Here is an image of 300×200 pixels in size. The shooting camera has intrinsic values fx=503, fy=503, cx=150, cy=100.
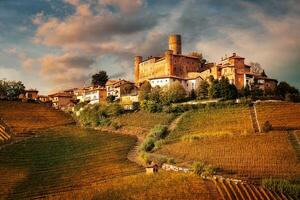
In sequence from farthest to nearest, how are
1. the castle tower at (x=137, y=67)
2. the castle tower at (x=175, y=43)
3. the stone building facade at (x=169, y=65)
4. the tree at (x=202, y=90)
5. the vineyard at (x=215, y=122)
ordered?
the castle tower at (x=137, y=67)
the castle tower at (x=175, y=43)
the stone building facade at (x=169, y=65)
the tree at (x=202, y=90)
the vineyard at (x=215, y=122)

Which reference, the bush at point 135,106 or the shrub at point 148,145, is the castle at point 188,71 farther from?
the shrub at point 148,145

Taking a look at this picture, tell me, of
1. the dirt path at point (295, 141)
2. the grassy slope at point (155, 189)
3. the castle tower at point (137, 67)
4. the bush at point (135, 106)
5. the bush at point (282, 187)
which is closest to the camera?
the grassy slope at point (155, 189)

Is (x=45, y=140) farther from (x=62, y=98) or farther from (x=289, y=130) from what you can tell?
(x=62, y=98)

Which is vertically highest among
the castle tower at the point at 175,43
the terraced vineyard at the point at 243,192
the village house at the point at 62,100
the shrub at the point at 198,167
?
the castle tower at the point at 175,43

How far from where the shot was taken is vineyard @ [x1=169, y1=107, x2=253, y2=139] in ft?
218

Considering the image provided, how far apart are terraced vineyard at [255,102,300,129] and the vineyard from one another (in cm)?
207

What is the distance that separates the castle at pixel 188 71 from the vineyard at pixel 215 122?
11.1 meters

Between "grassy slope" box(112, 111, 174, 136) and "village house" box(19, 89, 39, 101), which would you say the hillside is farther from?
"village house" box(19, 89, 39, 101)

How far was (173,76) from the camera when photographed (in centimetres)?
9425

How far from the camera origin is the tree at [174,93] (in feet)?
278

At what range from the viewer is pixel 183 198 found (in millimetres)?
43531

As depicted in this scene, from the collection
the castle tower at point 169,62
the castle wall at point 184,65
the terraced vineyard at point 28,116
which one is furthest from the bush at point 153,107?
the castle wall at point 184,65

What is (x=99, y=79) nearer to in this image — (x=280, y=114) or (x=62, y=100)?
(x=62, y=100)

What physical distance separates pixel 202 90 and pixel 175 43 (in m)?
24.1
